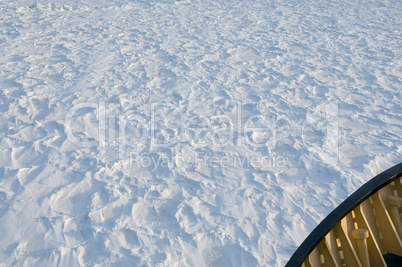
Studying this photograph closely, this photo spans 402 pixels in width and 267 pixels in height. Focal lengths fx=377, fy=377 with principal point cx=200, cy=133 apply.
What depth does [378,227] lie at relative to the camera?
80.8 inches

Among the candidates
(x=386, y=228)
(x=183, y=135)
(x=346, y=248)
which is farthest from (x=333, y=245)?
(x=183, y=135)

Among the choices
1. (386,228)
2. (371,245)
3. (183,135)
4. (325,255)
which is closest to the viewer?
(325,255)

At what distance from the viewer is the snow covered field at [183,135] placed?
95.5 inches

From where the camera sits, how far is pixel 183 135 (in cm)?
350

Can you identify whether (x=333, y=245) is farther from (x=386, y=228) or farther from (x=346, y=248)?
(x=386, y=228)

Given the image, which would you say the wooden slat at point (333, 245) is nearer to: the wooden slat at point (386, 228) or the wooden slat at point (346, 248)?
the wooden slat at point (346, 248)

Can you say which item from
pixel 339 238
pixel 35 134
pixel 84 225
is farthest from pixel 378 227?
pixel 35 134

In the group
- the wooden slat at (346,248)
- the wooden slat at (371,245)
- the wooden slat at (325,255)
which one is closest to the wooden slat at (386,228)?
the wooden slat at (371,245)

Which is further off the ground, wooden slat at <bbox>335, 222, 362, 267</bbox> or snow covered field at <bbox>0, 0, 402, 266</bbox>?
wooden slat at <bbox>335, 222, 362, 267</bbox>

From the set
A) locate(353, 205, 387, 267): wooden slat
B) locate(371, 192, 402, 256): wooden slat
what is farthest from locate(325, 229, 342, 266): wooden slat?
locate(371, 192, 402, 256): wooden slat

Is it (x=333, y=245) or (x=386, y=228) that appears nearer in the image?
(x=333, y=245)

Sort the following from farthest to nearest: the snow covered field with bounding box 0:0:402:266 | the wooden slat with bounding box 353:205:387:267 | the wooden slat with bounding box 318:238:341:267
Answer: the snow covered field with bounding box 0:0:402:266 → the wooden slat with bounding box 353:205:387:267 → the wooden slat with bounding box 318:238:341:267

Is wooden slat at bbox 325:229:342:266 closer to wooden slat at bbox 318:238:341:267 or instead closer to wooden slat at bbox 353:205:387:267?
wooden slat at bbox 318:238:341:267

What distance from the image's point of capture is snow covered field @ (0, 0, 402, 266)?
2426 mm
